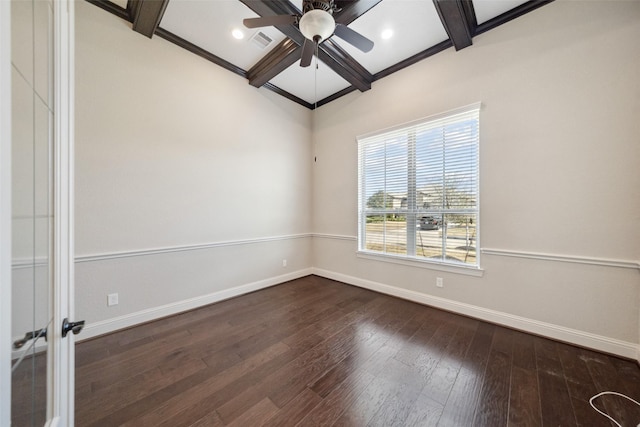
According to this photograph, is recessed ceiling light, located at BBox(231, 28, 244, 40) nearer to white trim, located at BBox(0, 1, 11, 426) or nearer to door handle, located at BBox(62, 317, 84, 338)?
white trim, located at BBox(0, 1, 11, 426)

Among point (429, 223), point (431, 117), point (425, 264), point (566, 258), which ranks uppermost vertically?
point (431, 117)

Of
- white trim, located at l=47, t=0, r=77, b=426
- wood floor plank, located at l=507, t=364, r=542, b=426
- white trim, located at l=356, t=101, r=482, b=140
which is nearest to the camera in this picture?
white trim, located at l=47, t=0, r=77, b=426

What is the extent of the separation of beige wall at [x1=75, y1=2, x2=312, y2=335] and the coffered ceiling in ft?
0.64

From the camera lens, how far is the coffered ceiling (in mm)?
2213

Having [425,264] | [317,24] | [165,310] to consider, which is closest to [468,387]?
[425,264]

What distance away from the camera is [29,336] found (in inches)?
24.8

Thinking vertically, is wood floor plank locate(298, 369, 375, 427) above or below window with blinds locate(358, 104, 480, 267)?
below

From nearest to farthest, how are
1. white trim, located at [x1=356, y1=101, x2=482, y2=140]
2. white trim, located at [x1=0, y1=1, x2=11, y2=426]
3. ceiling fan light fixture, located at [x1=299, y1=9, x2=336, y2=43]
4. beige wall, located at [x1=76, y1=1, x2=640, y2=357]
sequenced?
white trim, located at [x1=0, y1=1, x2=11, y2=426]
ceiling fan light fixture, located at [x1=299, y1=9, x2=336, y2=43]
beige wall, located at [x1=76, y1=1, x2=640, y2=357]
white trim, located at [x1=356, y1=101, x2=482, y2=140]

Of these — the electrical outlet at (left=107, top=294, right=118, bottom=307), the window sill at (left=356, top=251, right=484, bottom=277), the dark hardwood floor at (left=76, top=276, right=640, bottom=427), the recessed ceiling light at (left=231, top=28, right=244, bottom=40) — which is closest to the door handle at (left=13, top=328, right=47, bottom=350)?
the dark hardwood floor at (left=76, top=276, right=640, bottom=427)

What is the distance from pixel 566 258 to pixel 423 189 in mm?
1479

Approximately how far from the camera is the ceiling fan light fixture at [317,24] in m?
1.70

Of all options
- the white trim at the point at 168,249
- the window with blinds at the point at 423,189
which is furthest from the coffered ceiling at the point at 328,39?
the white trim at the point at 168,249

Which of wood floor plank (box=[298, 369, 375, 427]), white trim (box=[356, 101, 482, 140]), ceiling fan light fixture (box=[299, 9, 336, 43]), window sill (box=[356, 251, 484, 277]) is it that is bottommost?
wood floor plank (box=[298, 369, 375, 427])

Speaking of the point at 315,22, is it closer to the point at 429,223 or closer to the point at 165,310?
the point at 429,223
